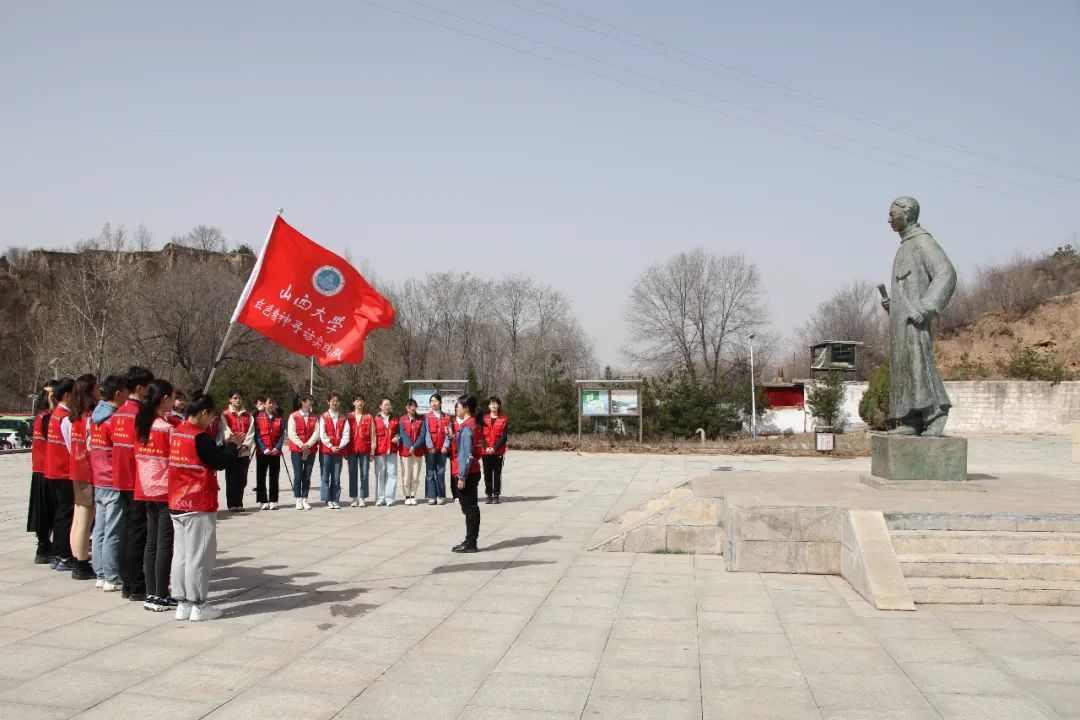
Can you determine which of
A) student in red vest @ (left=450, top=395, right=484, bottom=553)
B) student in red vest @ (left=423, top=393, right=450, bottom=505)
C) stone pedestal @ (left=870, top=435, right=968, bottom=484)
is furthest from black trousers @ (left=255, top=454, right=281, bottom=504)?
stone pedestal @ (left=870, top=435, right=968, bottom=484)

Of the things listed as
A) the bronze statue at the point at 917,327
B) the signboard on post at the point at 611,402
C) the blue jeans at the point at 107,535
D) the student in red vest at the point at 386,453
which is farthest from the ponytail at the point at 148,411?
the signboard on post at the point at 611,402

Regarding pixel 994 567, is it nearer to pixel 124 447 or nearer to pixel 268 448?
pixel 124 447

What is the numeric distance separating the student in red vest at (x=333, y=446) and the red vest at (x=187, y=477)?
6740mm

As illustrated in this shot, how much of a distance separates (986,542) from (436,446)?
335 inches

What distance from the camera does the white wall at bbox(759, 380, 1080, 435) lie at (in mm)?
35156

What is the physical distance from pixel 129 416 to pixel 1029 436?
36.6 m

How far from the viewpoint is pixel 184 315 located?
44312 mm

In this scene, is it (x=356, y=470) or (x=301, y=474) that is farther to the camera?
(x=356, y=470)

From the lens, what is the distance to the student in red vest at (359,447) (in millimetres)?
13273

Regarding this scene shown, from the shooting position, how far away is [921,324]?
9609 mm

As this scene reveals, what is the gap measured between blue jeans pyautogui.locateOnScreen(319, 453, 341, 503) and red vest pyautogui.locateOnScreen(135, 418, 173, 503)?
661cm

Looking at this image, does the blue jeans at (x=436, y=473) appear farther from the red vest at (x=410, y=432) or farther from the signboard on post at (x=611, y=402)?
the signboard on post at (x=611, y=402)

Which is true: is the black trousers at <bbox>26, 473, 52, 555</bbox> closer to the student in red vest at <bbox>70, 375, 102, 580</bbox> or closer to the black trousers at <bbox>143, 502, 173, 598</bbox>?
the student in red vest at <bbox>70, 375, 102, 580</bbox>

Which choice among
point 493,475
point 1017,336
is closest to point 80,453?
point 493,475
